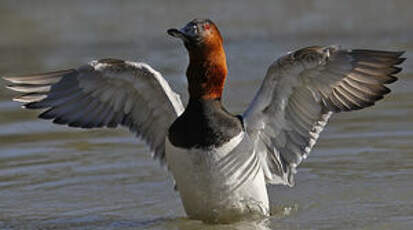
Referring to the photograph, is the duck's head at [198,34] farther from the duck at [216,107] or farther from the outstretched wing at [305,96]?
the outstretched wing at [305,96]

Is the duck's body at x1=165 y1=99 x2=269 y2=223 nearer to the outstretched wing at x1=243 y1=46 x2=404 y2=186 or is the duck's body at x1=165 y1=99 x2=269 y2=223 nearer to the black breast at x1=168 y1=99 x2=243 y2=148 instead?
the black breast at x1=168 y1=99 x2=243 y2=148

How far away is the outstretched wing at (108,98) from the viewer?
764 cm

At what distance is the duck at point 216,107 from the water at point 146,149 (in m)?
0.42

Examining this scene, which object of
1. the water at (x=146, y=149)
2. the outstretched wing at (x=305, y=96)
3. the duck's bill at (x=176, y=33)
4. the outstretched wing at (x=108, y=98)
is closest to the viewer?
the duck's bill at (x=176, y=33)

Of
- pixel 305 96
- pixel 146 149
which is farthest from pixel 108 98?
pixel 146 149

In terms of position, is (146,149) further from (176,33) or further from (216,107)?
(176,33)

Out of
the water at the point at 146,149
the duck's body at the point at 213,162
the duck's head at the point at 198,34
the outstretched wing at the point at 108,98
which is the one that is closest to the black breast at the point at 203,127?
the duck's body at the point at 213,162

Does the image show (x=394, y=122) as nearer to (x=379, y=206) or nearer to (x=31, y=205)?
(x=379, y=206)

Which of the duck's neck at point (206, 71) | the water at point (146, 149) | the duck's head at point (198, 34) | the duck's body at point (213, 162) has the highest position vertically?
the duck's head at point (198, 34)

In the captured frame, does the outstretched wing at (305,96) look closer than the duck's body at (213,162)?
No

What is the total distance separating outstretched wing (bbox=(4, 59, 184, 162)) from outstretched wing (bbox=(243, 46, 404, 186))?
693 mm

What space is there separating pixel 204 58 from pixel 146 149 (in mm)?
3016

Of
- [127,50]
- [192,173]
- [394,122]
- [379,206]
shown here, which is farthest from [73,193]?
[127,50]

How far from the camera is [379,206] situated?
774 centimetres
